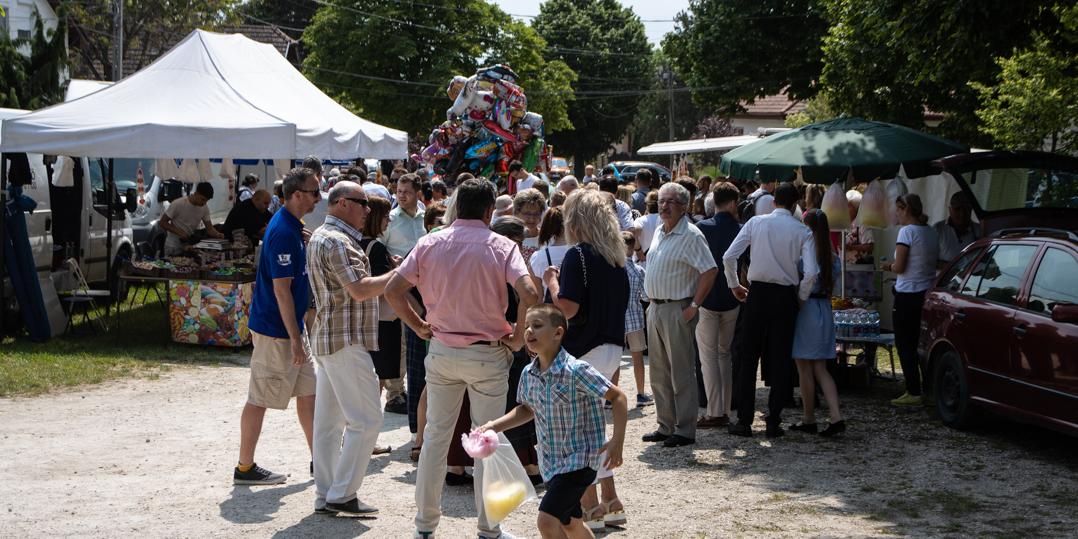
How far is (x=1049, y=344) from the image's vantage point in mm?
7434

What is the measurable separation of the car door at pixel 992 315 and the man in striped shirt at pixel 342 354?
14.9 feet

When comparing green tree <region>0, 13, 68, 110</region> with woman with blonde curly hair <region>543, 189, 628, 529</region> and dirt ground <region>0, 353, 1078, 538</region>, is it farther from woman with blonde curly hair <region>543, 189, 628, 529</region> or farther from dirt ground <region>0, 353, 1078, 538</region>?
woman with blonde curly hair <region>543, 189, 628, 529</region>

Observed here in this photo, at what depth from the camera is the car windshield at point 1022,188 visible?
33.9 ft

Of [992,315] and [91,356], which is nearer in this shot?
[992,315]

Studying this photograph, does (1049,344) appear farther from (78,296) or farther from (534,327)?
(78,296)

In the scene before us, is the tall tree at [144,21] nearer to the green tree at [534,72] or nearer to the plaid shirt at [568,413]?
the green tree at [534,72]

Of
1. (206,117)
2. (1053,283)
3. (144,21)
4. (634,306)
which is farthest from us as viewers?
(144,21)

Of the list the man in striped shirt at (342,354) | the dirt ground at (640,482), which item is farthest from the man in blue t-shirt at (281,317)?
the dirt ground at (640,482)

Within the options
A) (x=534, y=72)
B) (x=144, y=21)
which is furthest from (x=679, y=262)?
(x=534, y=72)

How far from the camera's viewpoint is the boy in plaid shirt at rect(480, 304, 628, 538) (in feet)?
16.1

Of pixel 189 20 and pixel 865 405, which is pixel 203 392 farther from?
pixel 189 20

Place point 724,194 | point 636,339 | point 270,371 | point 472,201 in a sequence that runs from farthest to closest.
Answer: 1. point 636,339
2. point 724,194
3. point 270,371
4. point 472,201

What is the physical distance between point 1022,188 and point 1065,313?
12.1 feet

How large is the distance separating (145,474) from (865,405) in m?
6.16
